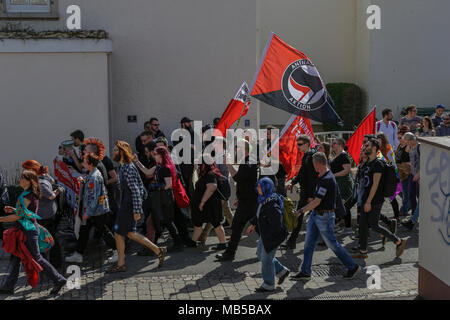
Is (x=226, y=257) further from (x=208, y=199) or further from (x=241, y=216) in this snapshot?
(x=208, y=199)

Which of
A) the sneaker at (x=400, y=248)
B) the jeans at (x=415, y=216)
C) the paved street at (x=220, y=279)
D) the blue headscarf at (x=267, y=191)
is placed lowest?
the paved street at (x=220, y=279)

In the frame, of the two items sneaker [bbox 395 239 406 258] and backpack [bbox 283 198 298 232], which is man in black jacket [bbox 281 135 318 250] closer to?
backpack [bbox 283 198 298 232]

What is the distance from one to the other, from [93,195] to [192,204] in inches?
60.9

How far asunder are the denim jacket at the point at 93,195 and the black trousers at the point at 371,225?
3.51 m

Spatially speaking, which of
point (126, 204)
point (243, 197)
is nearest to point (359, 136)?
point (243, 197)

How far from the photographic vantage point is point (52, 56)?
12398mm

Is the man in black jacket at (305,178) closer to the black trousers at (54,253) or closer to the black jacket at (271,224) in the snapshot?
the black jacket at (271,224)

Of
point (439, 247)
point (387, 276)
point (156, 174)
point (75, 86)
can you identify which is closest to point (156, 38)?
point (75, 86)

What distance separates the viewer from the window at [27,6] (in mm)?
13656

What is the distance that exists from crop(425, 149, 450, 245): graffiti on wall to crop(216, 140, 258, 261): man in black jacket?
2.41 m

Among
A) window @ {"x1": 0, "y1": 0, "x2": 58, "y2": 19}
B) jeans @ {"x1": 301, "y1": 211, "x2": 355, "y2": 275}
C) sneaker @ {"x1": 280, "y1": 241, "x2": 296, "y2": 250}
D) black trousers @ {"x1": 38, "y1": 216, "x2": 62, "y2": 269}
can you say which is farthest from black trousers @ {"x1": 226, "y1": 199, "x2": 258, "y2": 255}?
window @ {"x1": 0, "y1": 0, "x2": 58, "y2": 19}

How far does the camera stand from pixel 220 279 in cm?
804

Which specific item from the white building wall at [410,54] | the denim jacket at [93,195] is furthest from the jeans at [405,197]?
the white building wall at [410,54]

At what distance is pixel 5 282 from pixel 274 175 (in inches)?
148
